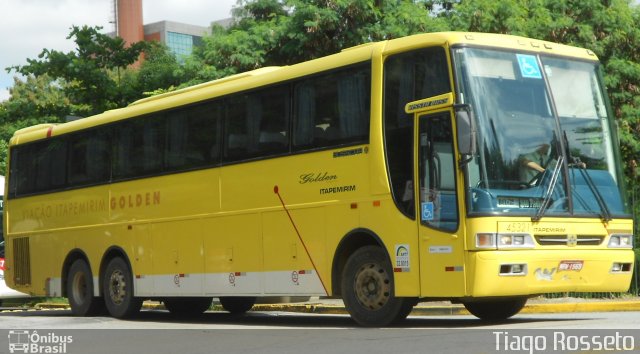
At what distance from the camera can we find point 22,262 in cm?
2289

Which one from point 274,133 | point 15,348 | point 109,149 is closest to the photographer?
point 15,348

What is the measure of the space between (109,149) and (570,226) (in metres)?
9.82

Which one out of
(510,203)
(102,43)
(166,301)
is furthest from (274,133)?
(102,43)

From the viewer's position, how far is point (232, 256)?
1717 centimetres

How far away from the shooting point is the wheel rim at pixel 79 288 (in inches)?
830

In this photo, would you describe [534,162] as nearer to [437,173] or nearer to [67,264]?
[437,173]

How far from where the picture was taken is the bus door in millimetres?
13141

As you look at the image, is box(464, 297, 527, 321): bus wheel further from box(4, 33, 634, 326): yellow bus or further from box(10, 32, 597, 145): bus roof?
box(10, 32, 597, 145): bus roof

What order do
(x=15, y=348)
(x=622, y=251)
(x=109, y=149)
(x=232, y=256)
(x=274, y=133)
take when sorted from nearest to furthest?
(x=15, y=348) < (x=622, y=251) < (x=274, y=133) < (x=232, y=256) < (x=109, y=149)

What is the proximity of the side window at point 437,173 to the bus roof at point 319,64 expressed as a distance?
1.04 metres

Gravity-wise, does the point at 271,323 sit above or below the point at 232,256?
below

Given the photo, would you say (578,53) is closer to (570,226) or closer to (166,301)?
(570,226)

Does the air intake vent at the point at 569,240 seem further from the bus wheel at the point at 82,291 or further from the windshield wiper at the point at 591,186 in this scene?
the bus wheel at the point at 82,291
